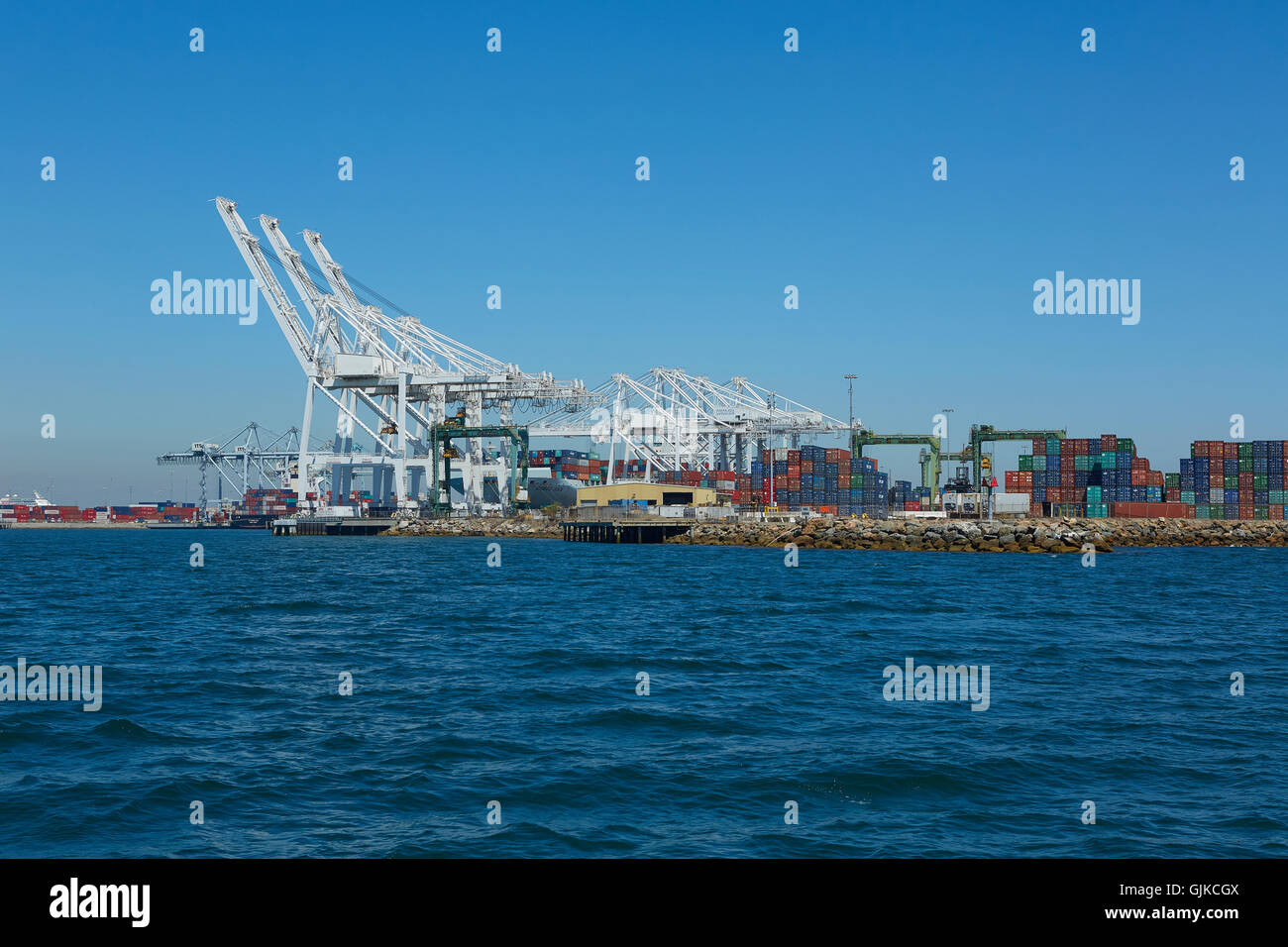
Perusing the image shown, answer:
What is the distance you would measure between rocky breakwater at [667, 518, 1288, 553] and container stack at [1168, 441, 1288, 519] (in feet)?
19.4

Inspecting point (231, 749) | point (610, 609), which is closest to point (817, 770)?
point (231, 749)

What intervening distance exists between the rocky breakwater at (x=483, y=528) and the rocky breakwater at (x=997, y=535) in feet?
70.0

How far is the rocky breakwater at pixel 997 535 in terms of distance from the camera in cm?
7894

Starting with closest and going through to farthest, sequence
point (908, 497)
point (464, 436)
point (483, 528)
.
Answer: point (483, 528), point (464, 436), point (908, 497)

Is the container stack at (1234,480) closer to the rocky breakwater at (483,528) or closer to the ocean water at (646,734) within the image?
the rocky breakwater at (483,528)

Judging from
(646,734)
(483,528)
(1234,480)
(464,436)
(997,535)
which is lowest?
(483,528)

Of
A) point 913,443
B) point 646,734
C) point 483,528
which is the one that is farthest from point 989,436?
point 646,734

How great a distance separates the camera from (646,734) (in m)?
16.1

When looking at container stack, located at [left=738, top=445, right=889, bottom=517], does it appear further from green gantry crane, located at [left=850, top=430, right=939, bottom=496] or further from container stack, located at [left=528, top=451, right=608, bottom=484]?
container stack, located at [left=528, top=451, right=608, bottom=484]

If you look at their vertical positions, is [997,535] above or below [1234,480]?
below

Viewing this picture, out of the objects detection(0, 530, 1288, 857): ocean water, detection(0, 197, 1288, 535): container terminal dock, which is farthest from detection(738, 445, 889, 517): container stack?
detection(0, 530, 1288, 857): ocean water

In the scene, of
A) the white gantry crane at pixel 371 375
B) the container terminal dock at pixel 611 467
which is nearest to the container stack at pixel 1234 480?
the container terminal dock at pixel 611 467

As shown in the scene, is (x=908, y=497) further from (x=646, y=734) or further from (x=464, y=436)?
(x=646, y=734)

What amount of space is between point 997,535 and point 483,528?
57.6m
